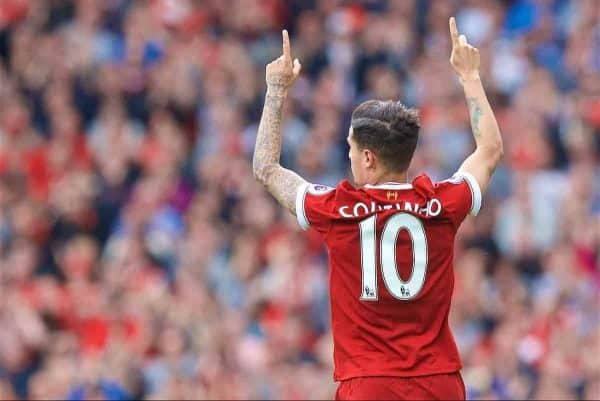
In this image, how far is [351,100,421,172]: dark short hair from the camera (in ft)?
20.1

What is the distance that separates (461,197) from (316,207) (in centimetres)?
58

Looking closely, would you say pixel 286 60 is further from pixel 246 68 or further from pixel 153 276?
pixel 246 68

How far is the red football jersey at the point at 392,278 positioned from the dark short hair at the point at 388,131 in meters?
0.12

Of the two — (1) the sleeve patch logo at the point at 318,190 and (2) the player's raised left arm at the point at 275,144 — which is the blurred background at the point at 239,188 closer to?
(2) the player's raised left arm at the point at 275,144

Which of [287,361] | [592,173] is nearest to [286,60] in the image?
[287,361]

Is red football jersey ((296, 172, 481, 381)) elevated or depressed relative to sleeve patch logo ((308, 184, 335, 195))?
depressed

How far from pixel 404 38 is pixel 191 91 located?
8.15ft

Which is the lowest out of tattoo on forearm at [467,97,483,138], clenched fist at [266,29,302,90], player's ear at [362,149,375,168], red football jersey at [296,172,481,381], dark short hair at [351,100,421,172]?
red football jersey at [296,172,481,381]

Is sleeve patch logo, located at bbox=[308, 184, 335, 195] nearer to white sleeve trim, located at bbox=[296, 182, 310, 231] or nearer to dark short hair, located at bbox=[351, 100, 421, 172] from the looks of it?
white sleeve trim, located at bbox=[296, 182, 310, 231]

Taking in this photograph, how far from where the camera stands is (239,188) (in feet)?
51.8

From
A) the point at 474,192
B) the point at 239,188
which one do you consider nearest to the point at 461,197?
the point at 474,192

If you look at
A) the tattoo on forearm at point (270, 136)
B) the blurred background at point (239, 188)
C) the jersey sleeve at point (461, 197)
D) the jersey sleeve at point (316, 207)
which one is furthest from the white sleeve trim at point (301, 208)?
the blurred background at point (239, 188)

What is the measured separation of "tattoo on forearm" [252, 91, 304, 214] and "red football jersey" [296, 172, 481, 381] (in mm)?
279

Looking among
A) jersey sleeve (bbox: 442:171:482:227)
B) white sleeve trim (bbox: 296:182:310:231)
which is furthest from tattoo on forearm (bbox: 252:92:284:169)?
jersey sleeve (bbox: 442:171:482:227)
